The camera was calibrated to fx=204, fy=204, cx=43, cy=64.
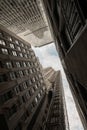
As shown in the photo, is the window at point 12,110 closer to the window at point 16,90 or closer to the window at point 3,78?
the window at point 16,90

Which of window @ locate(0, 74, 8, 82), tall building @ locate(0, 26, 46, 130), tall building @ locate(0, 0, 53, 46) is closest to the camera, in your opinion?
tall building @ locate(0, 26, 46, 130)

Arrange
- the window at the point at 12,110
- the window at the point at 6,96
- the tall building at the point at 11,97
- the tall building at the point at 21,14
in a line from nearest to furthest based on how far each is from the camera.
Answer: the tall building at the point at 11,97, the window at the point at 6,96, the window at the point at 12,110, the tall building at the point at 21,14

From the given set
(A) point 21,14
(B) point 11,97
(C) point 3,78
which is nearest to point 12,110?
(B) point 11,97

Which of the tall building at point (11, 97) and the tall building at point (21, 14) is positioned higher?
the tall building at point (21, 14)

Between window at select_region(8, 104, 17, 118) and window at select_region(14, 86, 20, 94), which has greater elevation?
window at select_region(14, 86, 20, 94)

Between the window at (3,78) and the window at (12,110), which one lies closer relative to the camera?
the window at (12,110)

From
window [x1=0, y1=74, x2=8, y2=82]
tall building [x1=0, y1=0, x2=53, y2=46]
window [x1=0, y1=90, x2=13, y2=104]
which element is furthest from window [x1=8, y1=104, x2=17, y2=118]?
tall building [x1=0, y1=0, x2=53, y2=46]

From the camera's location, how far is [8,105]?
24328 millimetres

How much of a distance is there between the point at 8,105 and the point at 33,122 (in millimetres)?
10728

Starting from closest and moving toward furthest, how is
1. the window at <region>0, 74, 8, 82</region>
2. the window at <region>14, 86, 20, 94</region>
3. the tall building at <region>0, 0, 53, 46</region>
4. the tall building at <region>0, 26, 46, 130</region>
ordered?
the tall building at <region>0, 26, 46, 130</region> → the window at <region>0, 74, 8, 82</region> → the window at <region>14, 86, 20, 94</region> → the tall building at <region>0, 0, 53, 46</region>

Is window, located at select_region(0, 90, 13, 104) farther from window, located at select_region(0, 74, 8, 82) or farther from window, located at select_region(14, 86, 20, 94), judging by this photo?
window, located at select_region(14, 86, 20, 94)

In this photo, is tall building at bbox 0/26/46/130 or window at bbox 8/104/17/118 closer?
tall building at bbox 0/26/46/130

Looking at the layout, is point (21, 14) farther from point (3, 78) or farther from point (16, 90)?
point (3, 78)

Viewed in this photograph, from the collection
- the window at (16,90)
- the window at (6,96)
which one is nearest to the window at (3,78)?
the window at (6,96)
